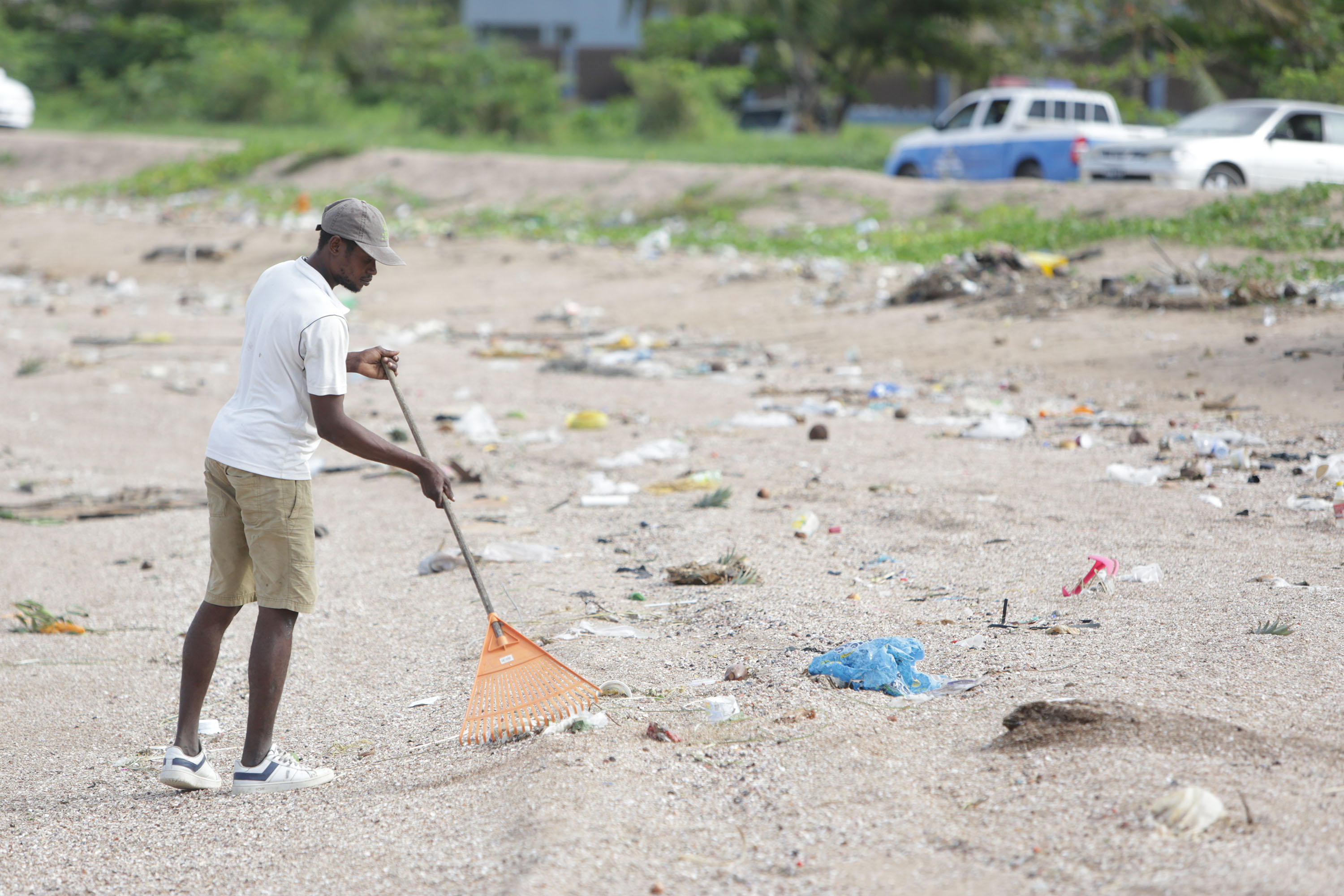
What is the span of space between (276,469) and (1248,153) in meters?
12.7

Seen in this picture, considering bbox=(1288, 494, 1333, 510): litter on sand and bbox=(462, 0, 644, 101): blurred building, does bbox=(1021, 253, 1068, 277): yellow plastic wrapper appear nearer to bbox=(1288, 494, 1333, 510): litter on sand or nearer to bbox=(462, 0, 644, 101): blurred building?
bbox=(1288, 494, 1333, 510): litter on sand

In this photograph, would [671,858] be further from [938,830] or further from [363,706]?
[363,706]

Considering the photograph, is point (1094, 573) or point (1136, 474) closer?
point (1094, 573)

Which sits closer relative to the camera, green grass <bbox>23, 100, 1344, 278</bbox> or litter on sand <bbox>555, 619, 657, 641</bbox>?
litter on sand <bbox>555, 619, 657, 641</bbox>

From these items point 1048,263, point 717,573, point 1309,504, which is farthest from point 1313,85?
point 717,573

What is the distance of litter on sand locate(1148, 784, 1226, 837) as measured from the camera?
7.90 ft

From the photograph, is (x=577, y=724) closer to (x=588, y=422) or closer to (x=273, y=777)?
(x=273, y=777)

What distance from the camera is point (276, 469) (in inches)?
116

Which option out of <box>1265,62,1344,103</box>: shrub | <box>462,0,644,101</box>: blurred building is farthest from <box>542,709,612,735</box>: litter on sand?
<box>462,0,644,101</box>: blurred building

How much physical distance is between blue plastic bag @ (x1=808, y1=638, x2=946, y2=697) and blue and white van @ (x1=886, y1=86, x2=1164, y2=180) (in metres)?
12.7

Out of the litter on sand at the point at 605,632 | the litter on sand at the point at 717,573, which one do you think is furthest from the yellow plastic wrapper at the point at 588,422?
the litter on sand at the point at 605,632

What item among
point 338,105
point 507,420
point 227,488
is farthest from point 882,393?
point 338,105

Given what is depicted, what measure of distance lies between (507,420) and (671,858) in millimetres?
5320

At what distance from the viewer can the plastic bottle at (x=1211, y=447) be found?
584 centimetres
